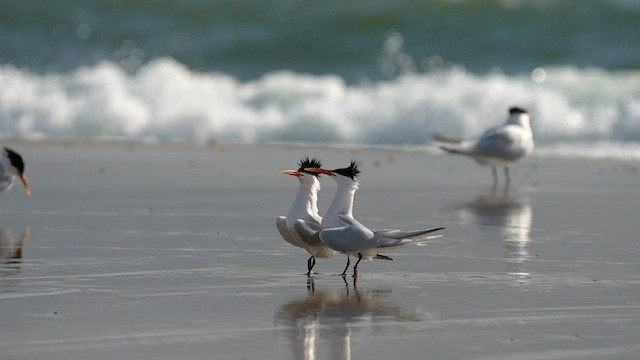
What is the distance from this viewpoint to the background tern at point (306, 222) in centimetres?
780

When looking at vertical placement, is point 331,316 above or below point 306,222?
below

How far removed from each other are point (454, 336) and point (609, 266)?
2.51m

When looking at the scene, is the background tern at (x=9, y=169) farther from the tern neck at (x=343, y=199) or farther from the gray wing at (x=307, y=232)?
the tern neck at (x=343, y=199)

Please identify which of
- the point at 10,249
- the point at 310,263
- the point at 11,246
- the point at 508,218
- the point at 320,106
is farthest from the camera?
the point at 320,106

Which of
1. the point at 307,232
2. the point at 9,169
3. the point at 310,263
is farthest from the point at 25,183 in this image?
the point at 307,232

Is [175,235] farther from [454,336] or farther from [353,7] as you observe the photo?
[353,7]

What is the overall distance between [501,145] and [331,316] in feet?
26.5

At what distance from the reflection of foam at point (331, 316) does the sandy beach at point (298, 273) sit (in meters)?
0.02

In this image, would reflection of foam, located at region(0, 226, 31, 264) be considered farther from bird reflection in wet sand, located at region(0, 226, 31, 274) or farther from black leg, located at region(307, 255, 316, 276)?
black leg, located at region(307, 255, 316, 276)

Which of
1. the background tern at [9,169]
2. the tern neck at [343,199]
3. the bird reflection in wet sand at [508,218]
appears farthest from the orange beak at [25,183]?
the tern neck at [343,199]

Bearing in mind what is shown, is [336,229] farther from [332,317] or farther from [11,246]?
[11,246]

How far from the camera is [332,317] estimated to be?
6.57m

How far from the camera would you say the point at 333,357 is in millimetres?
5641

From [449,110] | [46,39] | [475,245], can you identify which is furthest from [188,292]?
[46,39]
